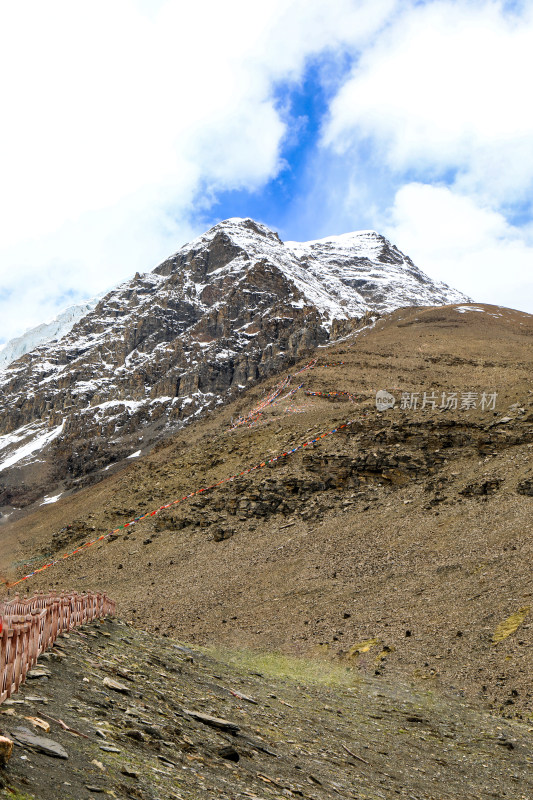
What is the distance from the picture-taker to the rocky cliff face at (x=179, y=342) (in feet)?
333

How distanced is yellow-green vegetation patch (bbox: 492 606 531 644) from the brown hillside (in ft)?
0.31

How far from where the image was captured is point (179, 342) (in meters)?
129

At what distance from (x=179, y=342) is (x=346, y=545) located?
111m

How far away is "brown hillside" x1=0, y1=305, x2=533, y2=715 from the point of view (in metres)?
15.2

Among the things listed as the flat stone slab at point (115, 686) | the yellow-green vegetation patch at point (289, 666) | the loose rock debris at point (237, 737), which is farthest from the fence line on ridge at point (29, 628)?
the yellow-green vegetation patch at point (289, 666)

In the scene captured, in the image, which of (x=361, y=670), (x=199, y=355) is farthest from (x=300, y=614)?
(x=199, y=355)

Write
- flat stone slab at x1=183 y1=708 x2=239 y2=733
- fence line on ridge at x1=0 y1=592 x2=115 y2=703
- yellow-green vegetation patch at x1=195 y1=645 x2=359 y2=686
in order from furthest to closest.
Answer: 1. yellow-green vegetation patch at x1=195 y1=645 x2=359 y2=686
2. flat stone slab at x1=183 y1=708 x2=239 y2=733
3. fence line on ridge at x1=0 y1=592 x2=115 y2=703

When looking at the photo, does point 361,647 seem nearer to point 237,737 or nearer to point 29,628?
point 237,737

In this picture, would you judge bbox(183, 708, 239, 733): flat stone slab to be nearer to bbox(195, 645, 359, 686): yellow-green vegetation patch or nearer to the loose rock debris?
the loose rock debris

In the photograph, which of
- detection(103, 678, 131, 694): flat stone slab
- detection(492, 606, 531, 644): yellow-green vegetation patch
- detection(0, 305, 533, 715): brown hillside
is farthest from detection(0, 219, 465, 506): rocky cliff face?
detection(103, 678, 131, 694): flat stone slab

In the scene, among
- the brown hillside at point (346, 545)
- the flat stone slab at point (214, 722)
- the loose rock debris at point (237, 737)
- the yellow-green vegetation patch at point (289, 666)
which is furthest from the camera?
the brown hillside at point (346, 545)

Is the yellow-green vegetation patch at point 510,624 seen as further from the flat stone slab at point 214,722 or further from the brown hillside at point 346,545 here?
the flat stone slab at point 214,722

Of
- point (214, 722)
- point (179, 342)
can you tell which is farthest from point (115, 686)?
point (179, 342)

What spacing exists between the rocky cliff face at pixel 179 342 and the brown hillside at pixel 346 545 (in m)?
46.8
